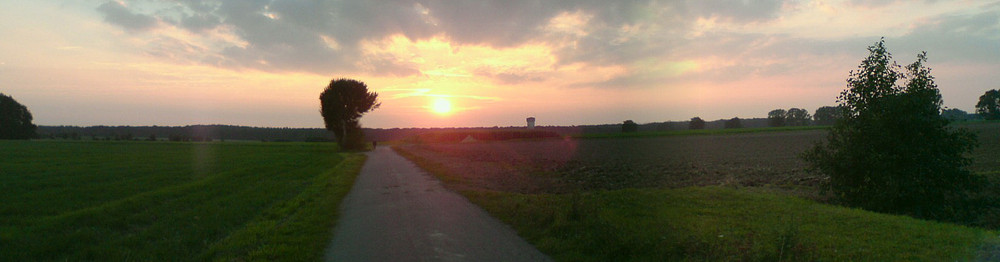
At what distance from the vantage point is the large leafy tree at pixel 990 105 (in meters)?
74.1

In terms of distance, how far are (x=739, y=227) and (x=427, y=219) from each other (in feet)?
17.5

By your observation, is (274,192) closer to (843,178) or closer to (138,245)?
(138,245)

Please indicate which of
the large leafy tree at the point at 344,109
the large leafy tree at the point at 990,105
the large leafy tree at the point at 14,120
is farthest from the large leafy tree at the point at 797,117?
the large leafy tree at the point at 14,120

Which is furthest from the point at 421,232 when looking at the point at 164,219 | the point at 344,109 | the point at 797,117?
the point at 797,117

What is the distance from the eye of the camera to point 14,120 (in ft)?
240

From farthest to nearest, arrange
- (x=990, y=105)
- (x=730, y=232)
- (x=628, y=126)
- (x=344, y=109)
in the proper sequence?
(x=628, y=126)
(x=990, y=105)
(x=344, y=109)
(x=730, y=232)

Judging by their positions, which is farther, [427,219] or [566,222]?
[427,219]

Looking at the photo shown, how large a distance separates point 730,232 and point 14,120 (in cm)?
10460

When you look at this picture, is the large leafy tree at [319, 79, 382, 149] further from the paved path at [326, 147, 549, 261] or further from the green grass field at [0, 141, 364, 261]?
the paved path at [326, 147, 549, 261]

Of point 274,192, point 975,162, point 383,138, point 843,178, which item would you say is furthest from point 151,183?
point 383,138

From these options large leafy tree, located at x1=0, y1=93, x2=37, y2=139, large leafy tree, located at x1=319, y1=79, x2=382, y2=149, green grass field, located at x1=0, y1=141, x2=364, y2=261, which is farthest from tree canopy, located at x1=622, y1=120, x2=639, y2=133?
large leafy tree, located at x1=0, y1=93, x2=37, y2=139

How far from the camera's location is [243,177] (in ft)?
61.5

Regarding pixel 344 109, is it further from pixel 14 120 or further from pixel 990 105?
pixel 990 105

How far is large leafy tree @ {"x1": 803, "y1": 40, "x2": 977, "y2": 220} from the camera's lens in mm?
9141
